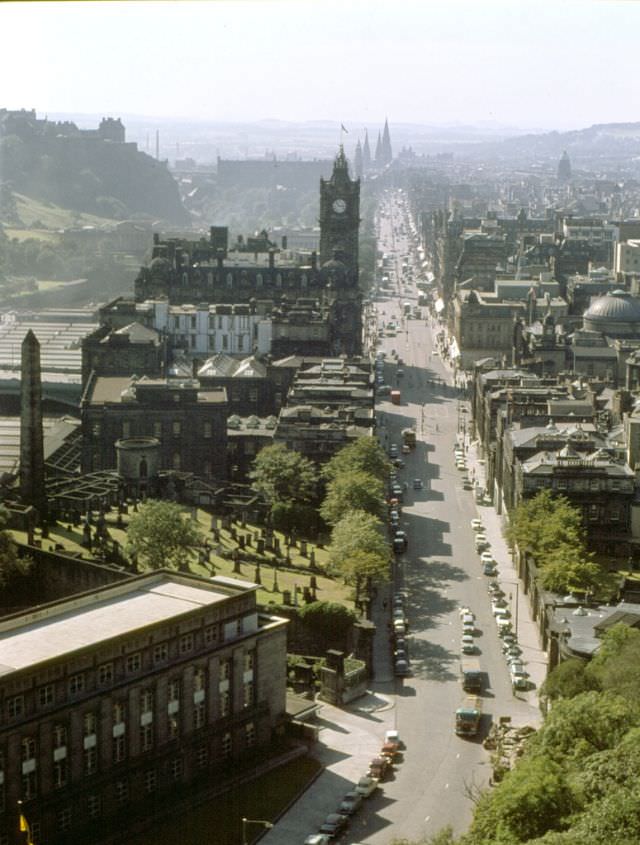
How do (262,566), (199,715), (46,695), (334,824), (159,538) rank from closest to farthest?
(46,695) < (334,824) < (199,715) < (159,538) < (262,566)

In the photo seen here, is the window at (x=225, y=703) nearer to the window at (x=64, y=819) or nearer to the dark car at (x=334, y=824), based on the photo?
the dark car at (x=334, y=824)

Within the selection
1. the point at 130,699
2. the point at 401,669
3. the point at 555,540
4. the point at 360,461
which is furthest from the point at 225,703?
the point at 360,461

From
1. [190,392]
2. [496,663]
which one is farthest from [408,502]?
[496,663]

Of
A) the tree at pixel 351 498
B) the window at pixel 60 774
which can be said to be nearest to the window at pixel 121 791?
the window at pixel 60 774

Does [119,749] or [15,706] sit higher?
[15,706]

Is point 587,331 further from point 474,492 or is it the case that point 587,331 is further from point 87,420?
point 87,420

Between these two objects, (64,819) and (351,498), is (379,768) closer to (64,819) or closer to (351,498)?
(64,819)
